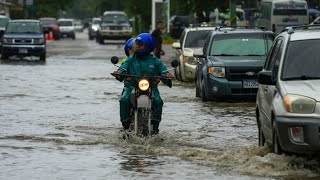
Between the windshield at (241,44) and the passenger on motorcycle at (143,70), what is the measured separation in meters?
8.12

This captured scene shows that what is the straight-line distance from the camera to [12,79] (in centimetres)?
3158

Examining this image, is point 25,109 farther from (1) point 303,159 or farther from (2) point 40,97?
(1) point 303,159

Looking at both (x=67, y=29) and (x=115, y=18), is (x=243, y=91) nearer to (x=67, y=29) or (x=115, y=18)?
(x=115, y=18)

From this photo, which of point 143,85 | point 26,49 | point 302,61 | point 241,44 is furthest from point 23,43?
point 302,61

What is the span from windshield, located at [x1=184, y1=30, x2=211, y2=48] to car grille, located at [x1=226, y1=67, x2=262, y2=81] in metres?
8.64

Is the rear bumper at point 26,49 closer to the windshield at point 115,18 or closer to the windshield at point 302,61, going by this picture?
the windshield at point 115,18

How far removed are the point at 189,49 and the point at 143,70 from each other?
15.3 m

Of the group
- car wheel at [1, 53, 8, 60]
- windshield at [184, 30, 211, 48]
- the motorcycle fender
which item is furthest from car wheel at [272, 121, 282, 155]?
car wheel at [1, 53, 8, 60]

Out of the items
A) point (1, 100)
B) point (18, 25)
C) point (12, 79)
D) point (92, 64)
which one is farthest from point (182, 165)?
point (18, 25)

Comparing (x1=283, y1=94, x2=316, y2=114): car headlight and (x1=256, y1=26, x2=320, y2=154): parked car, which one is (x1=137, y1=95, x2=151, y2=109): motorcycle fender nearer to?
(x1=256, y1=26, x2=320, y2=154): parked car

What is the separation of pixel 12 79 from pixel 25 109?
1067 cm

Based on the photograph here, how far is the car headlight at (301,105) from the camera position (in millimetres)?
11486

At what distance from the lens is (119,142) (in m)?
15.0

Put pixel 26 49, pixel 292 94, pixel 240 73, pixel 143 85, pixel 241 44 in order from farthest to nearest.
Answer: pixel 26 49
pixel 241 44
pixel 240 73
pixel 143 85
pixel 292 94
